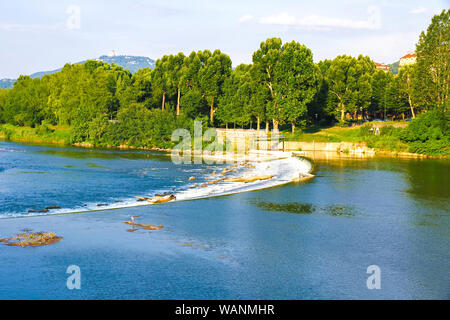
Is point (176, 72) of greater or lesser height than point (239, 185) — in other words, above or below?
above

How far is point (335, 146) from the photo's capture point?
8100 cm

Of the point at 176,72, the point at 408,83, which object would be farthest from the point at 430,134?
the point at 176,72

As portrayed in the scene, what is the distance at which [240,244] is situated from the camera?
19281mm

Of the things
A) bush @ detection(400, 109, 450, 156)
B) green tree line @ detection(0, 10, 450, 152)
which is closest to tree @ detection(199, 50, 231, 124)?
green tree line @ detection(0, 10, 450, 152)

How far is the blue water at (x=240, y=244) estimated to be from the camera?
562 inches

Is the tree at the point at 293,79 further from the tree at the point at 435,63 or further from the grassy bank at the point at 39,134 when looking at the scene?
the grassy bank at the point at 39,134

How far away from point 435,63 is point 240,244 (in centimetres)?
7018

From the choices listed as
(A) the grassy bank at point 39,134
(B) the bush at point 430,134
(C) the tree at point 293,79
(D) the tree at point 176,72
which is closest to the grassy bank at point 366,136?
(B) the bush at point 430,134

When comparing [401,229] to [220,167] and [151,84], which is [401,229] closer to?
[220,167]

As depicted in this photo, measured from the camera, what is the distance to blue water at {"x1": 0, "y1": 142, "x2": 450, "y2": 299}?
14.3 m

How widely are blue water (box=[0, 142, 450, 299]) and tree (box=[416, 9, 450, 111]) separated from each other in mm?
44793

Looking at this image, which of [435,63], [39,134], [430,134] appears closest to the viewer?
[430,134]

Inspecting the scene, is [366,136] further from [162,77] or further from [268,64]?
[162,77]

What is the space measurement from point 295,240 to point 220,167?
34311 mm
